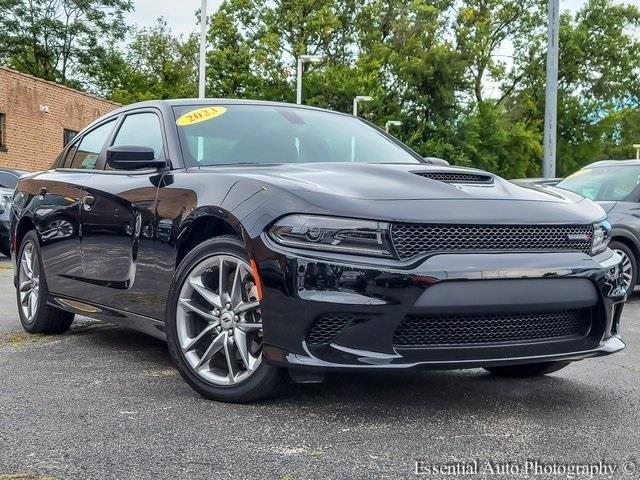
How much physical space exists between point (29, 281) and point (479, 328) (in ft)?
11.8

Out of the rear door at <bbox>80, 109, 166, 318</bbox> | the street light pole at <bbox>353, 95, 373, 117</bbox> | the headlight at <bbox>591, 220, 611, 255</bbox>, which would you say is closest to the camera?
the headlight at <bbox>591, 220, 611, 255</bbox>

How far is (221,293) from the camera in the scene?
12.4ft

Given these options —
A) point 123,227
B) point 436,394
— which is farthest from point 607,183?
point 123,227

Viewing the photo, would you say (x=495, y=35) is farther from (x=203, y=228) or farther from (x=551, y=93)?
(x=203, y=228)

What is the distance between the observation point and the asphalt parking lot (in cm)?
295

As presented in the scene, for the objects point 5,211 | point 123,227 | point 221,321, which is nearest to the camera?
point 221,321

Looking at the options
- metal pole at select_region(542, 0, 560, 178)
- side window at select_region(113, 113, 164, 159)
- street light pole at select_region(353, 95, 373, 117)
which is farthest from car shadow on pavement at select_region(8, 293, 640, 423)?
street light pole at select_region(353, 95, 373, 117)

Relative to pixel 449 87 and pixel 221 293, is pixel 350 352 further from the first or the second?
pixel 449 87

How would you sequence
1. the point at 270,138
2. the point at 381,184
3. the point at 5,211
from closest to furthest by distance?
the point at 381,184, the point at 270,138, the point at 5,211

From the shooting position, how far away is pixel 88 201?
4.99 metres

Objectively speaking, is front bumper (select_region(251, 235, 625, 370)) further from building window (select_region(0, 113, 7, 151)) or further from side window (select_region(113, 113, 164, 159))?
building window (select_region(0, 113, 7, 151))

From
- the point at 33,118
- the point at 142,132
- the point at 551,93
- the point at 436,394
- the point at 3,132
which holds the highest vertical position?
the point at 551,93

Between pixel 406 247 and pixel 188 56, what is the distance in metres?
52.3

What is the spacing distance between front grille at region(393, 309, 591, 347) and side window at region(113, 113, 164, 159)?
187 centimetres
